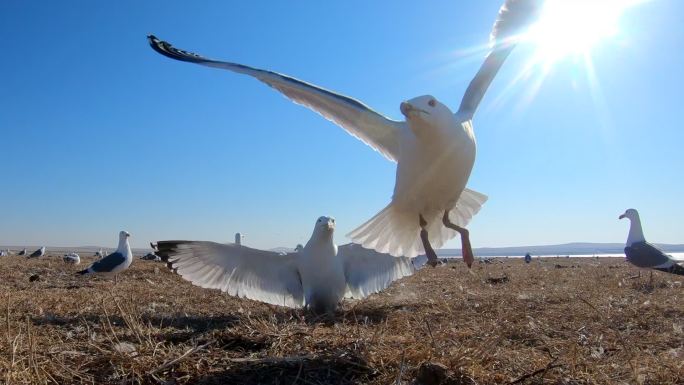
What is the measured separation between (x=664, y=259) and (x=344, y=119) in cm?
809

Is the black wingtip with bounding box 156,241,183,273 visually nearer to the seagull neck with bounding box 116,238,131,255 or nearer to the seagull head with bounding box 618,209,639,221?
the seagull neck with bounding box 116,238,131,255

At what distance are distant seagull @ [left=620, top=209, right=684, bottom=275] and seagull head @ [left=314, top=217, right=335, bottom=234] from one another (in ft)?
25.1

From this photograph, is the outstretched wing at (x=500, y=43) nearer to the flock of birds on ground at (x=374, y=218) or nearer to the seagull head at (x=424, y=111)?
the flock of birds on ground at (x=374, y=218)

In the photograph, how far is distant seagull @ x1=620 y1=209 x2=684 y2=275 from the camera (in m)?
10.8

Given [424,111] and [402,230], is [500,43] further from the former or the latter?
[402,230]

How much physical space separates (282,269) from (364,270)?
1.04 metres

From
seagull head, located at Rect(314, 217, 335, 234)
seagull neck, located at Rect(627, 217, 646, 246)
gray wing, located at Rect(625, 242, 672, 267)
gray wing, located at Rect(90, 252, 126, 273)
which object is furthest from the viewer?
seagull neck, located at Rect(627, 217, 646, 246)

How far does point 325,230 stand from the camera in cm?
641

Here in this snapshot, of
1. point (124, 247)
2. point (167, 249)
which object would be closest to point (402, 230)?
point (167, 249)

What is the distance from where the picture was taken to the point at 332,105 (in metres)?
6.17

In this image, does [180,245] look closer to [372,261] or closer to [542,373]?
[372,261]

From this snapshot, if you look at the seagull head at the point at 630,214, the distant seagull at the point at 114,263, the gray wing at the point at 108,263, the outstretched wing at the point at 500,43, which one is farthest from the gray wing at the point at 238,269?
the seagull head at the point at 630,214

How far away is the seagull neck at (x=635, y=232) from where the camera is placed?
43.0 ft

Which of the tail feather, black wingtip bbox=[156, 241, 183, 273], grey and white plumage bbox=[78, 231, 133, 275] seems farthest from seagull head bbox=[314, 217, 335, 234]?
grey and white plumage bbox=[78, 231, 133, 275]
